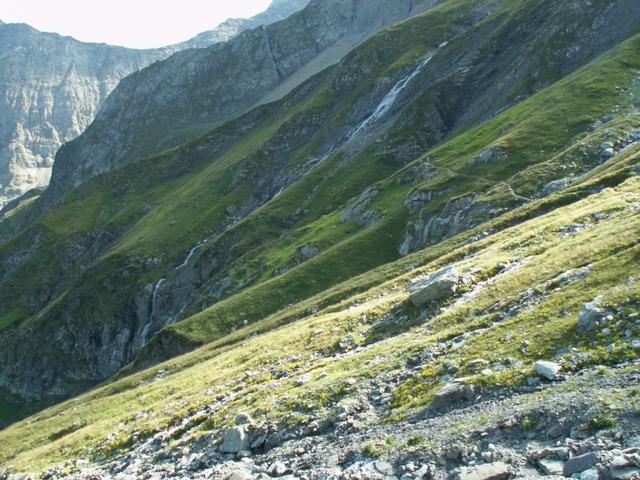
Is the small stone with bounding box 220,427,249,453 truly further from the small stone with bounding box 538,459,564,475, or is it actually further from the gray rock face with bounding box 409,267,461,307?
the gray rock face with bounding box 409,267,461,307

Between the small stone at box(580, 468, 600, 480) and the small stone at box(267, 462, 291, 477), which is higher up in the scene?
the small stone at box(580, 468, 600, 480)

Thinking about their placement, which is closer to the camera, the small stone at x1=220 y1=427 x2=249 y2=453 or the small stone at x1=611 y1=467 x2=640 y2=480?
the small stone at x1=611 y1=467 x2=640 y2=480

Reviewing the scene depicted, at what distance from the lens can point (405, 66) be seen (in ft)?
539

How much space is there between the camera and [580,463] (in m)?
14.4

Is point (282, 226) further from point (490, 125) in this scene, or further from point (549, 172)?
point (549, 172)

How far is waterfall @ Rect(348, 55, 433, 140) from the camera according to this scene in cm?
14875

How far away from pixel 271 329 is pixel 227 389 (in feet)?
91.0

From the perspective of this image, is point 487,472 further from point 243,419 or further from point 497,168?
point 497,168

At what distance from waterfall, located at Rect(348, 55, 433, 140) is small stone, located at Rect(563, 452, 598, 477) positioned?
137m

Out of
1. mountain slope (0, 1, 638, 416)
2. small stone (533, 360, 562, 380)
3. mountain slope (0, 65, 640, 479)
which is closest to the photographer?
mountain slope (0, 65, 640, 479)

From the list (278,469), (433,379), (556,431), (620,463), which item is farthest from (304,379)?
(620,463)

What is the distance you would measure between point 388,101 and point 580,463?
477 feet

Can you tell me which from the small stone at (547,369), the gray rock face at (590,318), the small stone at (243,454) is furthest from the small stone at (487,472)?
the small stone at (243,454)

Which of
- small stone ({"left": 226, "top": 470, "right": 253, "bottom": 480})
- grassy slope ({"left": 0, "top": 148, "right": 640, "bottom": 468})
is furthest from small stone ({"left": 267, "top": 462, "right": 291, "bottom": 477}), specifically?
grassy slope ({"left": 0, "top": 148, "right": 640, "bottom": 468})
